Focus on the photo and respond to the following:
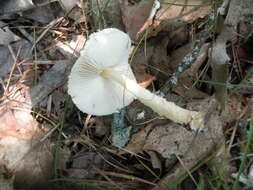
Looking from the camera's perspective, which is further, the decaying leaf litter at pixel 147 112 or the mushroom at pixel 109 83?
the decaying leaf litter at pixel 147 112

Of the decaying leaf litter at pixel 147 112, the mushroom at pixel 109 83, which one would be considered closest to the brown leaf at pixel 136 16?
the decaying leaf litter at pixel 147 112

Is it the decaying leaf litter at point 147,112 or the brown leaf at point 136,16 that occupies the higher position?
the brown leaf at point 136,16

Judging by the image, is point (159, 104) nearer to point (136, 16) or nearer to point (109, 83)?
point (109, 83)

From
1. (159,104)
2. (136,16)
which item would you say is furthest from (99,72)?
(136,16)

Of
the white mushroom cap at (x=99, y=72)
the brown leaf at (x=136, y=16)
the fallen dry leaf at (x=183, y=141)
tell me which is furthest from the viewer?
the brown leaf at (x=136, y=16)

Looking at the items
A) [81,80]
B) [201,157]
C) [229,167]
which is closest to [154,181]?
[201,157]

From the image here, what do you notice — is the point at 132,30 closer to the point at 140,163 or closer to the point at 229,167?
the point at 140,163

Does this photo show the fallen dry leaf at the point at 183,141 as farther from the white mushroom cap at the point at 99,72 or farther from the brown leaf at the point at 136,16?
the brown leaf at the point at 136,16

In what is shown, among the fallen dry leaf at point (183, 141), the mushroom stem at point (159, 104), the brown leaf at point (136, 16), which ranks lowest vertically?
the fallen dry leaf at point (183, 141)

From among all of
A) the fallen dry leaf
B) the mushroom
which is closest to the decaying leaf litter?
the fallen dry leaf
